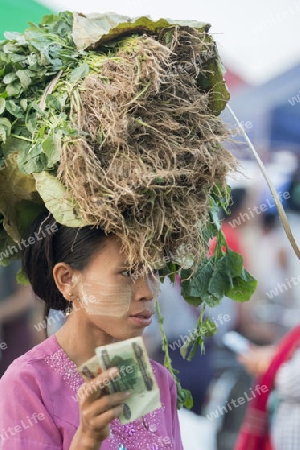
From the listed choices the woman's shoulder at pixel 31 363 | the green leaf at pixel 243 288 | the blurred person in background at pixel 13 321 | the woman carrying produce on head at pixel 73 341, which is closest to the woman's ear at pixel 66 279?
the woman carrying produce on head at pixel 73 341

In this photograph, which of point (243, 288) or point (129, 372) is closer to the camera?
point (129, 372)

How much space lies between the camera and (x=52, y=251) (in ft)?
6.75

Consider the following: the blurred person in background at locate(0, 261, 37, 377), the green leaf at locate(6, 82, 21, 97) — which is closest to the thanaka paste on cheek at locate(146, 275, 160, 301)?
the green leaf at locate(6, 82, 21, 97)

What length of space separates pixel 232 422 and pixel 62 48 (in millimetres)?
2873

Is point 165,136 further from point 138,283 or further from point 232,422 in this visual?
point 232,422

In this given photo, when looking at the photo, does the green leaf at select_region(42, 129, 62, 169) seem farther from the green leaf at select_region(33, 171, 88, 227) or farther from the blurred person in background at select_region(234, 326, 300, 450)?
the blurred person in background at select_region(234, 326, 300, 450)

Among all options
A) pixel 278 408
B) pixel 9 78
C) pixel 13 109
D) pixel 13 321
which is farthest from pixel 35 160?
pixel 13 321

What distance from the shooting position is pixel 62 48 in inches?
81.0

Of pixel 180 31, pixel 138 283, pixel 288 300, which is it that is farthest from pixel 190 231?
pixel 288 300

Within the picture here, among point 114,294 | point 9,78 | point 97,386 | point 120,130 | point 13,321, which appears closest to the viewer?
point 97,386

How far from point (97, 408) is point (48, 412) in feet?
0.79

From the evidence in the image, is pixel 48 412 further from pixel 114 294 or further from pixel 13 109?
pixel 13 109

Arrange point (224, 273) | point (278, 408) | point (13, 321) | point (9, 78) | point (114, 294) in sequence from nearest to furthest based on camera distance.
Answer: point (114, 294) → point (9, 78) → point (278, 408) → point (224, 273) → point (13, 321)

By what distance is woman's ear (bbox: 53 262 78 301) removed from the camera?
2.01 m
